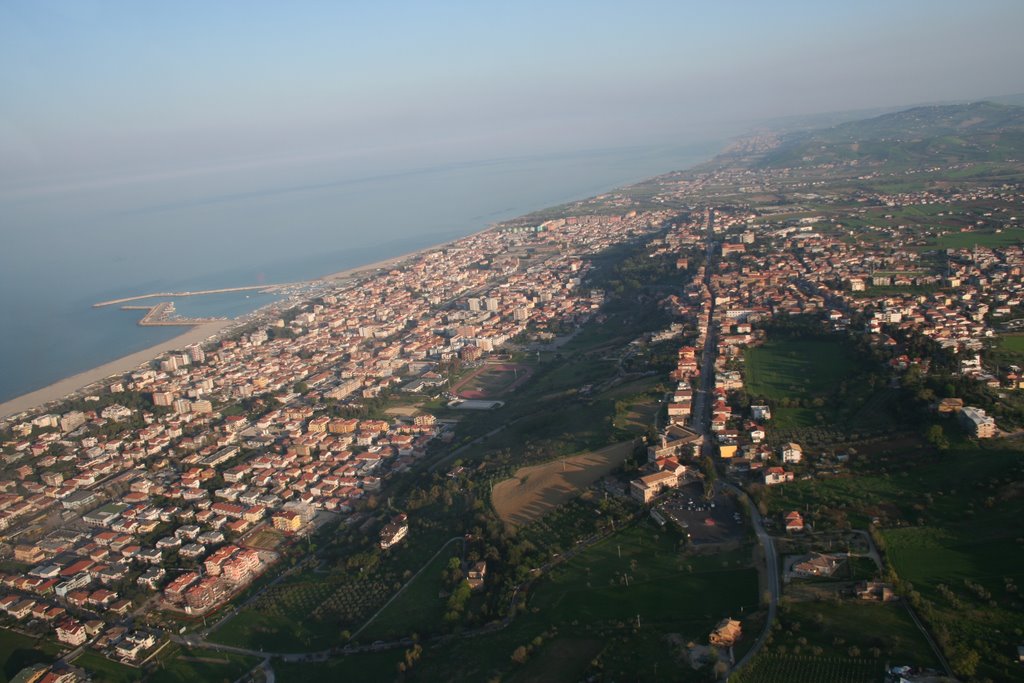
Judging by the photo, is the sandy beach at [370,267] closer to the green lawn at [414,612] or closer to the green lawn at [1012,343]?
the green lawn at [414,612]

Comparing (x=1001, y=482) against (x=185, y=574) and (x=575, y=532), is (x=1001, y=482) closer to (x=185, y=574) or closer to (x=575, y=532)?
(x=575, y=532)

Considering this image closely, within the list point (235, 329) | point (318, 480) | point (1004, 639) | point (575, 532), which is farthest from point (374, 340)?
point (1004, 639)

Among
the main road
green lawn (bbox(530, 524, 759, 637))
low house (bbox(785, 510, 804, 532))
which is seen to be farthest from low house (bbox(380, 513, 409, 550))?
low house (bbox(785, 510, 804, 532))

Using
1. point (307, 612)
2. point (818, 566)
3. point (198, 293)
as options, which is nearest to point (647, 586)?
point (818, 566)

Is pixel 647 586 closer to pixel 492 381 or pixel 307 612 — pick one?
pixel 307 612

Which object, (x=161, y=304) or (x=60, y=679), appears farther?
(x=161, y=304)

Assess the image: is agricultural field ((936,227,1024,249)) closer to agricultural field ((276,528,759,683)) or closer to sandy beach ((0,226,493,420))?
agricultural field ((276,528,759,683))
